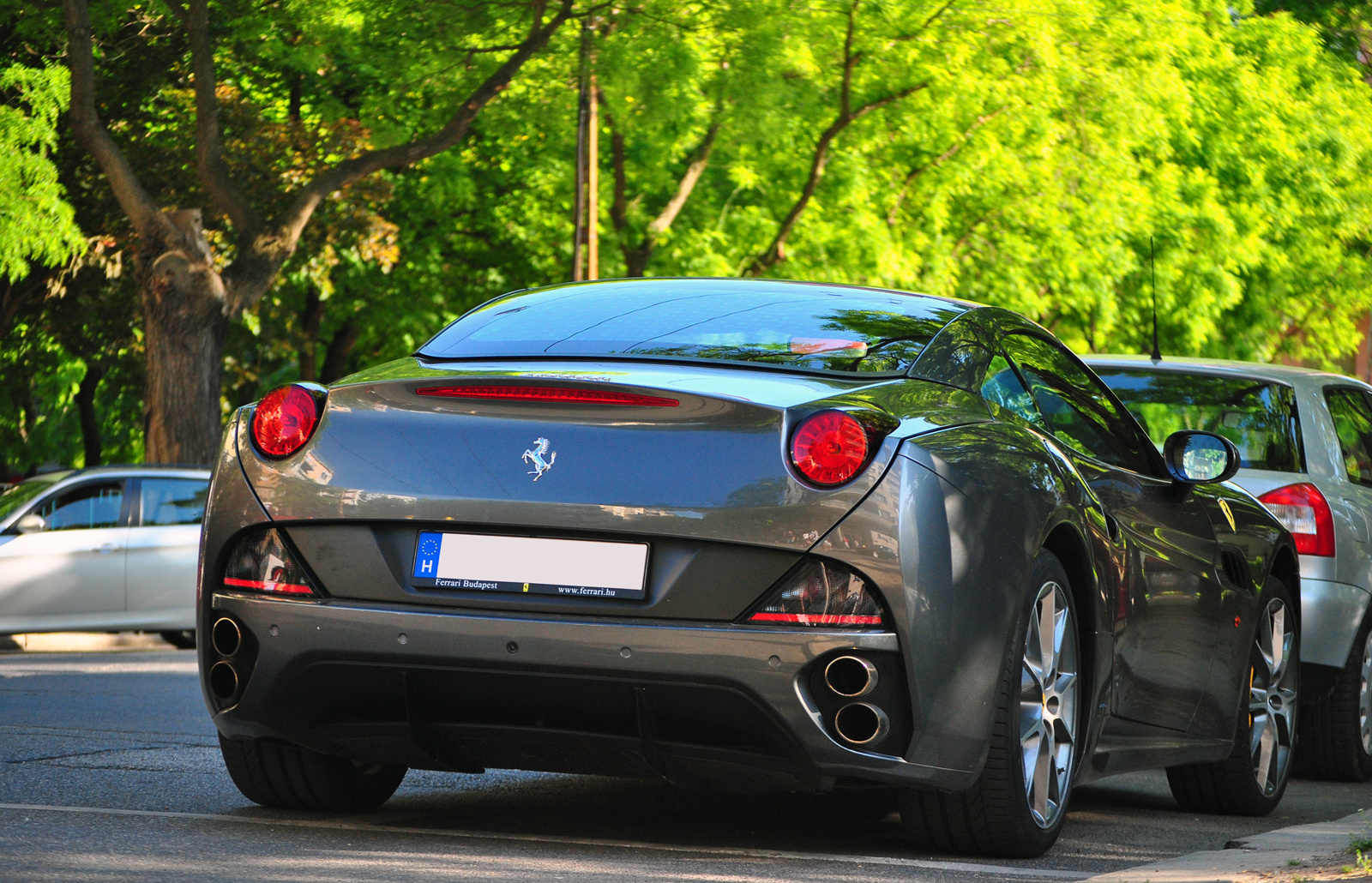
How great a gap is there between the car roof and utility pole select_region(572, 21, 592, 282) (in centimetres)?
1373

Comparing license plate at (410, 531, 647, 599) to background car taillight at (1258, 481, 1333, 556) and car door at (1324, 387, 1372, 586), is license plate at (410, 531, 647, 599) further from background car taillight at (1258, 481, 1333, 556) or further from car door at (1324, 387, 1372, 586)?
car door at (1324, 387, 1372, 586)

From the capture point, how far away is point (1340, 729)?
7410mm

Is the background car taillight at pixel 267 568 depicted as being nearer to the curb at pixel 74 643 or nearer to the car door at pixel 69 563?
the car door at pixel 69 563

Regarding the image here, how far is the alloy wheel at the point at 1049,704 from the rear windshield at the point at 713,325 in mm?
709

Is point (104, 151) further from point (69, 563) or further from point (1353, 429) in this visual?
point (1353, 429)

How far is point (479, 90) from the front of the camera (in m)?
19.8

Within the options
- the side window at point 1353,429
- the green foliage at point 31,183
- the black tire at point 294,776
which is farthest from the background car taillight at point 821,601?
the green foliage at point 31,183

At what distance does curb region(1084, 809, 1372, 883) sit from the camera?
14.2 feet

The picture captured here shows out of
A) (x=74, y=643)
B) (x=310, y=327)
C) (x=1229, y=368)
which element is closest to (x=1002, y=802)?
(x=1229, y=368)

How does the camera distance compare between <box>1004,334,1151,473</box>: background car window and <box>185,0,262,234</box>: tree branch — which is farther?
<box>185,0,262,234</box>: tree branch

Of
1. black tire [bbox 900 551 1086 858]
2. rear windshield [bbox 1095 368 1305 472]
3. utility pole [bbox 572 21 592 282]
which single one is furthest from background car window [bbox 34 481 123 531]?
black tire [bbox 900 551 1086 858]

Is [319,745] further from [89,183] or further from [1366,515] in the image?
[89,183]

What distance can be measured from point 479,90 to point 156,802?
50.1 ft

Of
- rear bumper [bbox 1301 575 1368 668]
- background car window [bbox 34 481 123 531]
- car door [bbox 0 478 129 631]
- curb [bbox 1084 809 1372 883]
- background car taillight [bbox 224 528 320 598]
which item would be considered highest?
background car taillight [bbox 224 528 320 598]
